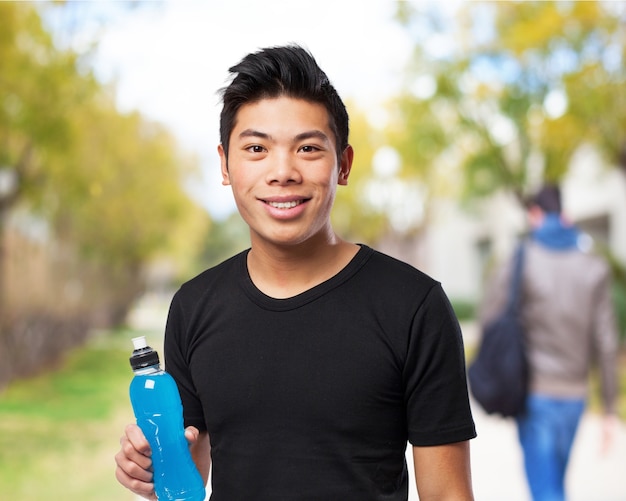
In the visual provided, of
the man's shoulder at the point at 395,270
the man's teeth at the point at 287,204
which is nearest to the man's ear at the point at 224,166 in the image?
the man's teeth at the point at 287,204

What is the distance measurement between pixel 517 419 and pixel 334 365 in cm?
195

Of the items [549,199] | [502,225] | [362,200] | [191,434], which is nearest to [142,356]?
[191,434]

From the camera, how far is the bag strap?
115 inches

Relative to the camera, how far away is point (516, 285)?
2.94 metres

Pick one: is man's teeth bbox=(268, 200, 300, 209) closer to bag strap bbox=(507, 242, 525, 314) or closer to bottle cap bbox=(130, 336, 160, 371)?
bottle cap bbox=(130, 336, 160, 371)

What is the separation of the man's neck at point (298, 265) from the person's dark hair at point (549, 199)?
1.95m

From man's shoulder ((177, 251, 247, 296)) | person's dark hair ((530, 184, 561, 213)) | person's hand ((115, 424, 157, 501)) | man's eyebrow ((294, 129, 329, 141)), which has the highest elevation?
person's dark hair ((530, 184, 561, 213))

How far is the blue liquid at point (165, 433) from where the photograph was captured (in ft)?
3.90

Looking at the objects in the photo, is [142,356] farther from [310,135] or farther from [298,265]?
[310,135]

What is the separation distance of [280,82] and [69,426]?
7855 millimetres

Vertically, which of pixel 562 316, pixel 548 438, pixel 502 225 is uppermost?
pixel 502 225

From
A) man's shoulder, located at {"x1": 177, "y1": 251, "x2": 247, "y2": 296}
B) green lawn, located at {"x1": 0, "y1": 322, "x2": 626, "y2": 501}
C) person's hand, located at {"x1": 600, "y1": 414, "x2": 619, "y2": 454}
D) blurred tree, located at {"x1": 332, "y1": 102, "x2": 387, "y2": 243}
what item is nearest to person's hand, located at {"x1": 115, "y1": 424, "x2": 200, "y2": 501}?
man's shoulder, located at {"x1": 177, "y1": 251, "x2": 247, "y2": 296}

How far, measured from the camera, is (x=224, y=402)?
3.98 feet

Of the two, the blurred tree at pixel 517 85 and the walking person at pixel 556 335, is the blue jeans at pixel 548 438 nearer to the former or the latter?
the walking person at pixel 556 335
